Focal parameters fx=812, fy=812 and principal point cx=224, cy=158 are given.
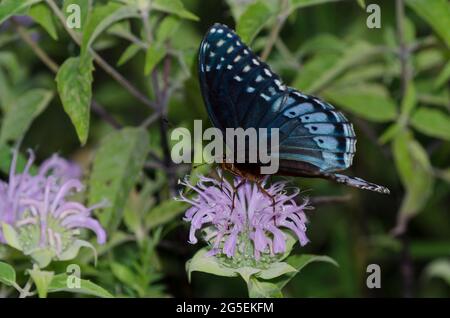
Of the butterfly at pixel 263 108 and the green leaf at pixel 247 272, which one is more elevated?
the butterfly at pixel 263 108

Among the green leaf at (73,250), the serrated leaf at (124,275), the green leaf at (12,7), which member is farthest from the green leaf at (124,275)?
the green leaf at (12,7)

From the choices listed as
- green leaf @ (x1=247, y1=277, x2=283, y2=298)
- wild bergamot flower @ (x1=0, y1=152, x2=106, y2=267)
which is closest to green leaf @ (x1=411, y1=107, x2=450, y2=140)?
green leaf @ (x1=247, y1=277, x2=283, y2=298)

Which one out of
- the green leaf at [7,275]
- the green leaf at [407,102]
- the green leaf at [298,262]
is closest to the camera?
the green leaf at [7,275]

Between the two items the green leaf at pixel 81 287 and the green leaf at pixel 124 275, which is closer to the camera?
the green leaf at pixel 81 287

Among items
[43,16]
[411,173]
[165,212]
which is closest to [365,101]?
[411,173]

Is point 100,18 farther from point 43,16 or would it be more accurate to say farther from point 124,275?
point 124,275

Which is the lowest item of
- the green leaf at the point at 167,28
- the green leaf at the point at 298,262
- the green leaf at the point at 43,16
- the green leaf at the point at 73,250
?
the green leaf at the point at 298,262

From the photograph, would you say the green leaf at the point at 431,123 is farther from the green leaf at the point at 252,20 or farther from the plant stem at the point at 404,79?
the green leaf at the point at 252,20
